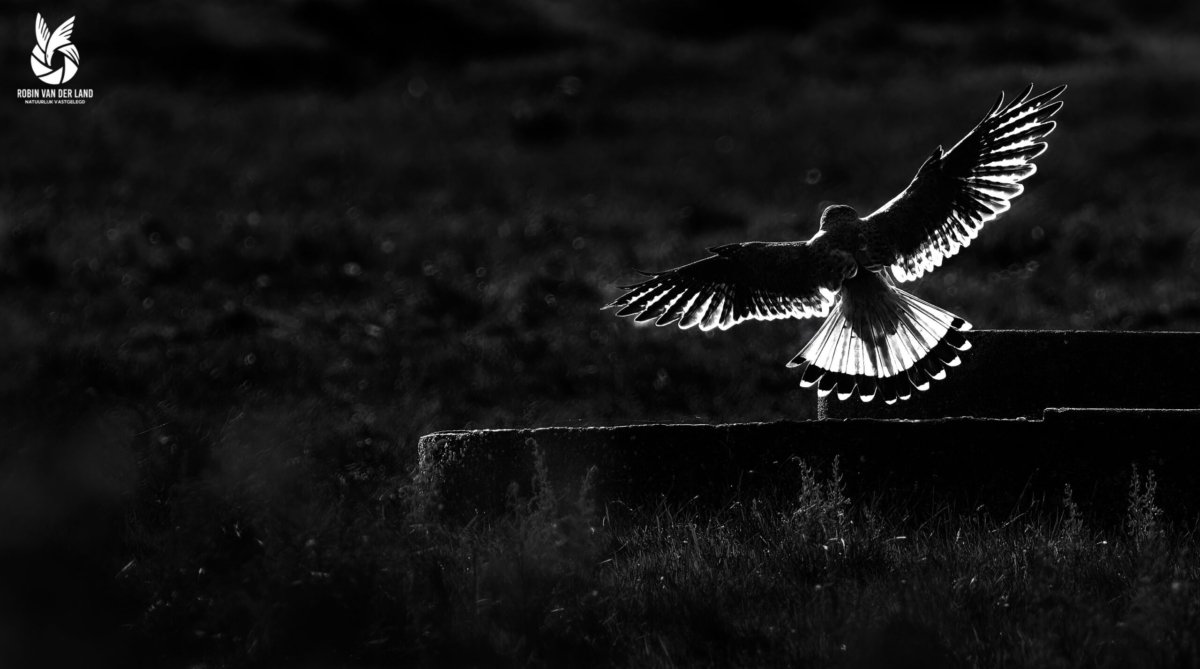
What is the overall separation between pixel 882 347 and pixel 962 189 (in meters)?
0.83

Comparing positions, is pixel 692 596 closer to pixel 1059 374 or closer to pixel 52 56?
pixel 1059 374

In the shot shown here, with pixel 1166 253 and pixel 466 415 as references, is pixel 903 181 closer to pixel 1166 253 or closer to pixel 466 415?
pixel 1166 253

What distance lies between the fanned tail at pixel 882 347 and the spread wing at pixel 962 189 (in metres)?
0.19

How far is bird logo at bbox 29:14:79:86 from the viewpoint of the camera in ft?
51.2

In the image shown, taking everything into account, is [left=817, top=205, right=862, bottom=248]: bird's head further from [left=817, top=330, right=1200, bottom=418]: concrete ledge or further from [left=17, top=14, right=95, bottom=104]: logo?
[left=17, top=14, right=95, bottom=104]: logo

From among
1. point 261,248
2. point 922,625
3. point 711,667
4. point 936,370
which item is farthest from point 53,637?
point 261,248

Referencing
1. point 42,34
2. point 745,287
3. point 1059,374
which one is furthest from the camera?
point 42,34

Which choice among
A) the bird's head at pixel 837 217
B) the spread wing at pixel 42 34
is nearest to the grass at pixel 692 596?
the bird's head at pixel 837 217

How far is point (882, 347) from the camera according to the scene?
6090 mm

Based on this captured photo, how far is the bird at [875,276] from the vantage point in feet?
A: 19.9

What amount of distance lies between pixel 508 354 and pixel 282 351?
1371mm

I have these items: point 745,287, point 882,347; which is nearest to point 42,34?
point 745,287

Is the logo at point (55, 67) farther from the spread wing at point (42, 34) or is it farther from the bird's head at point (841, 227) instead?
the bird's head at point (841, 227)

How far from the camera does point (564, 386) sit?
8367 millimetres
